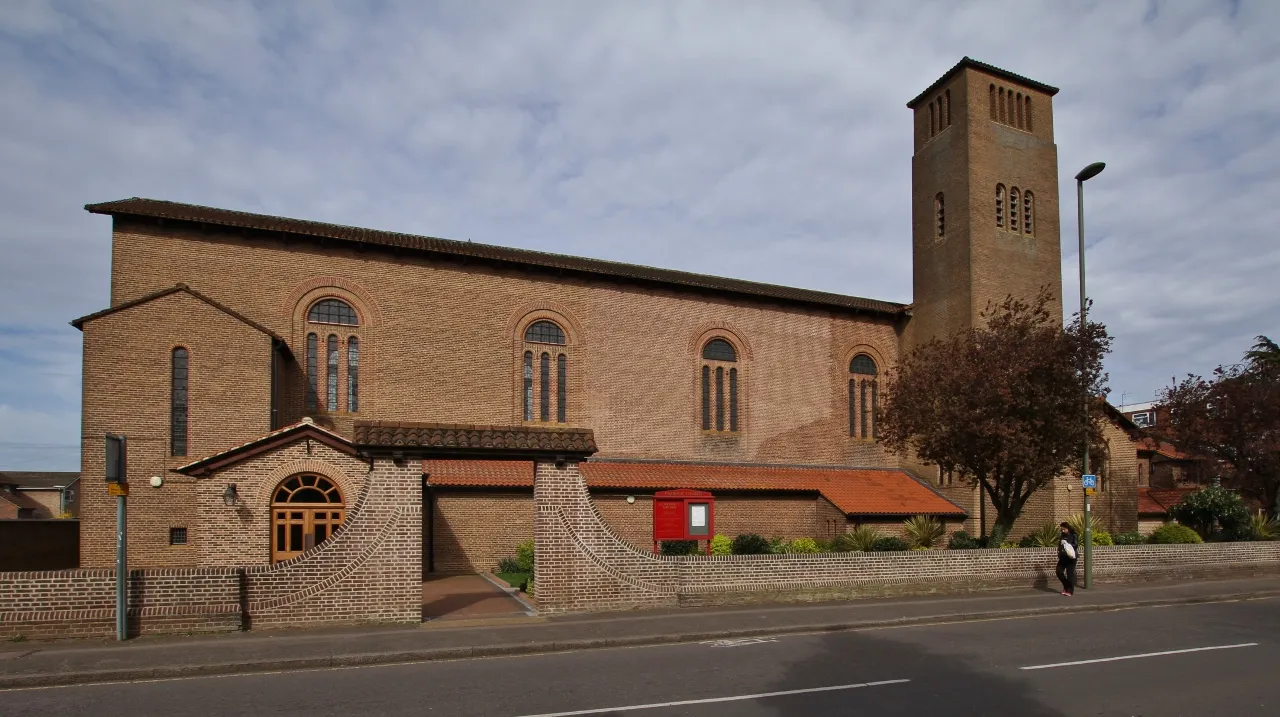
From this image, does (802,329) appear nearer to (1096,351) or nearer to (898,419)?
(898,419)

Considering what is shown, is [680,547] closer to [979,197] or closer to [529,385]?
[529,385]

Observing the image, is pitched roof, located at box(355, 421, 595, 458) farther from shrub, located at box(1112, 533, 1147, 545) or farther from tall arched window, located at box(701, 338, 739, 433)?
shrub, located at box(1112, 533, 1147, 545)

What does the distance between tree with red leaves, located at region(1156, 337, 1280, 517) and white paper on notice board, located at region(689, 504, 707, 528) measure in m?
19.9

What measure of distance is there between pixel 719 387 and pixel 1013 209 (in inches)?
526

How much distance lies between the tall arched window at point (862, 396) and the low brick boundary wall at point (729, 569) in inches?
469

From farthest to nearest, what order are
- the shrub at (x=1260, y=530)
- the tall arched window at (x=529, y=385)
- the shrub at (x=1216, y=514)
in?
the tall arched window at (x=529, y=385), the shrub at (x=1216, y=514), the shrub at (x=1260, y=530)

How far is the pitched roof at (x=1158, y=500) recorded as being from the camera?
1463 inches

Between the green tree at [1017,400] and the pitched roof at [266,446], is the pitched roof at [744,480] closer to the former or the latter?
the pitched roof at [266,446]

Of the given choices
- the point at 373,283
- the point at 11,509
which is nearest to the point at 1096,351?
Answer: the point at 373,283

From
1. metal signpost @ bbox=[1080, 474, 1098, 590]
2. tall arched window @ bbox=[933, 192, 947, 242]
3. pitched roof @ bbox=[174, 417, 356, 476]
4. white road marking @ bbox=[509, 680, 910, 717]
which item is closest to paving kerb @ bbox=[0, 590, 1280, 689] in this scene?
metal signpost @ bbox=[1080, 474, 1098, 590]

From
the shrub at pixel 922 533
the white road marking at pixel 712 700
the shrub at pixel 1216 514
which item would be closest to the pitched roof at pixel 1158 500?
the shrub at pixel 1216 514

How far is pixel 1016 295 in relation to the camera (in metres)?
31.2

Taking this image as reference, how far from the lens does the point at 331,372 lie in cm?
Answer: 2488

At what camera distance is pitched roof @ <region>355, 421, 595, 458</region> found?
524 inches
